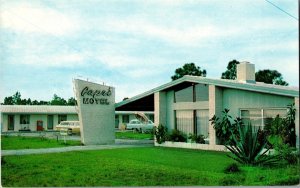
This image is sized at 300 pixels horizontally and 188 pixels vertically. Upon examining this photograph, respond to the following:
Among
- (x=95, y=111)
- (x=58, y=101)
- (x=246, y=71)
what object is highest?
(x=246, y=71)

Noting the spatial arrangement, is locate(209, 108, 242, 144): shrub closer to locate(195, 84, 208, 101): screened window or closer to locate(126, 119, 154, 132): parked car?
locate(195, 84, 208, 101): screened window

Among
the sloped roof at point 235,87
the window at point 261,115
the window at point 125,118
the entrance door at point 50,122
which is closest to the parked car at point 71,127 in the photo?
the entrance door at point 50,122

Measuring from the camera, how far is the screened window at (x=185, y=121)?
2203cm

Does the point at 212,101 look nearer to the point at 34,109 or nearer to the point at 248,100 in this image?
the point at 248,100

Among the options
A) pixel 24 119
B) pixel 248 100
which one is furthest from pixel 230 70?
pixel 248 100

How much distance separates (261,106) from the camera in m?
18.6

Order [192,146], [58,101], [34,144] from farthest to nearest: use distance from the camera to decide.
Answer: [58,101] → [34,144] → [192,146]

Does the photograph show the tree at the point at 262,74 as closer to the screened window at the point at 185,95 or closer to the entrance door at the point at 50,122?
the entrance door at the point at 50,122

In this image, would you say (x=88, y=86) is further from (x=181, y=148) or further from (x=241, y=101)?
(x=241, y=101)

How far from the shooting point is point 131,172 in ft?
41.8

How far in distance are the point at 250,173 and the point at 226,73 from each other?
140 ft

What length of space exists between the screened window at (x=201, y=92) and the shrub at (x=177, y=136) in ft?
6.84

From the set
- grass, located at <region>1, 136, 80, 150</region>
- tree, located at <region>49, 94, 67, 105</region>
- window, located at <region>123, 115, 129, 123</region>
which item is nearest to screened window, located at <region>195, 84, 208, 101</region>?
grass, located at <region>1, 136, 80, 150</region>

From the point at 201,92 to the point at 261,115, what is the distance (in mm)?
3782
